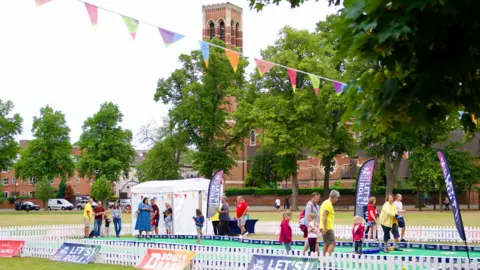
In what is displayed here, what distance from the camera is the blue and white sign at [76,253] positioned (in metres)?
18.6

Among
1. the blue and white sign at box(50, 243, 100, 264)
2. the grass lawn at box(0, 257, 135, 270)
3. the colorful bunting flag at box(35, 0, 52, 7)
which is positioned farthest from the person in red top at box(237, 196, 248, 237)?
the colorful bunting flag at box(35, 0, 52, 7)

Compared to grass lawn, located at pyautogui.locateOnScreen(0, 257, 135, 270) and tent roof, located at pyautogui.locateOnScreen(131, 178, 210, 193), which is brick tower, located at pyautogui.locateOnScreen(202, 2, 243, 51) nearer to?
tent roof, located at pyautogui.locateOnScreen(131, 178, 210, 193)

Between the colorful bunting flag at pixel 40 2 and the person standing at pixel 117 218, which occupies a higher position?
the colorful bunting flag at pixel 40 2

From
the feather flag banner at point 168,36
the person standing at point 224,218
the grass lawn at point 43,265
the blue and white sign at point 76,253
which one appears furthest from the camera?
the person standing at point 224,218

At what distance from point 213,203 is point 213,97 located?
3400cm

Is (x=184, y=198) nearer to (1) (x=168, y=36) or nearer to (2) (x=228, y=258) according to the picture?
(1) (x=168, y=36)

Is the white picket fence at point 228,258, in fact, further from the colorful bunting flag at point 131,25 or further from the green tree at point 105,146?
the green tree at point 105,146

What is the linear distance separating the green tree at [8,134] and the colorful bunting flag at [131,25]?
64987mm

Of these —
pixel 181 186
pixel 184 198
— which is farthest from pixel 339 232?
pixel 181 186

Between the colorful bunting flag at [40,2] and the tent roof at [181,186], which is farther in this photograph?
the tent roof at [181,186]

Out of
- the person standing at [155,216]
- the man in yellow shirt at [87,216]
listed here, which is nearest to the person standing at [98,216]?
the man in yellow shirt at [87,216]

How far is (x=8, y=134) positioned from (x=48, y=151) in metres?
5.00

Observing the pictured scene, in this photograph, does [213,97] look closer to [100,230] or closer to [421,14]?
[100,230]

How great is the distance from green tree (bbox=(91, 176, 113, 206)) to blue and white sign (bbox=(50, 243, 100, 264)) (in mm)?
48717
